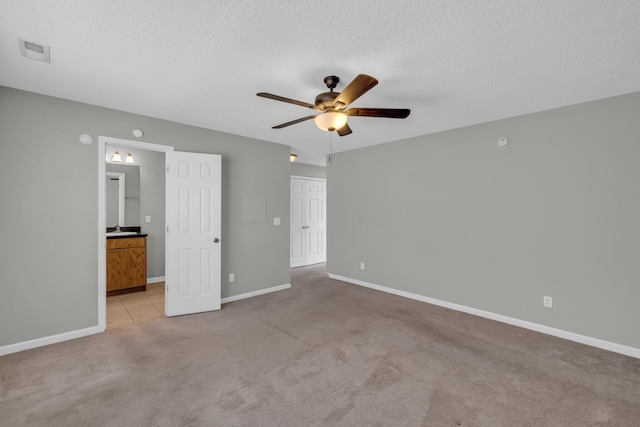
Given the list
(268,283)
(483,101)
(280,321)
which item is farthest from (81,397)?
(483,101)

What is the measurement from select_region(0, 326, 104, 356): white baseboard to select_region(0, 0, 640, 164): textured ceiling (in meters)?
2.47

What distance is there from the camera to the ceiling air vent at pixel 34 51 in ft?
6.48

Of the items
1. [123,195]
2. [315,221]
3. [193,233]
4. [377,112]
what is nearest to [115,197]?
[123,195]

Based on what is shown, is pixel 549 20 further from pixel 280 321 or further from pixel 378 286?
pixel 378 286

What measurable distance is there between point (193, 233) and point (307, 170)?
3674 millimetres

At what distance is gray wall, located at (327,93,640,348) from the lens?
2719mm

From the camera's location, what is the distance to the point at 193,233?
3.68m

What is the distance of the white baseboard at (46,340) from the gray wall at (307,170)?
4578mm

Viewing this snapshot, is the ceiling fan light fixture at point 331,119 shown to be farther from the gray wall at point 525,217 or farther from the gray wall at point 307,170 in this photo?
the gray wall at point 307,170

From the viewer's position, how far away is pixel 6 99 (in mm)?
2617

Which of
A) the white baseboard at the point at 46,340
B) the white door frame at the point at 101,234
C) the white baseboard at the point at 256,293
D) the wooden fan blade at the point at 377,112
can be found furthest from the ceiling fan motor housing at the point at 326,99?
the white baseboard at the point at 46,340

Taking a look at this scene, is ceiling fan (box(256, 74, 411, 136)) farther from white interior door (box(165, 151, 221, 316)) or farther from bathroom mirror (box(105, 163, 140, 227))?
bathroom mirror (box(105, 163, 140, 227))

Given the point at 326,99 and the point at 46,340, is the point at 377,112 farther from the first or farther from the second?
the point at 46,340

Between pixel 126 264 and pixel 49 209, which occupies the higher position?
pixel 49 209
